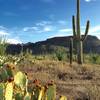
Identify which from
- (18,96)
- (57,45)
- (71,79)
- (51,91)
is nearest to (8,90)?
(18,96)

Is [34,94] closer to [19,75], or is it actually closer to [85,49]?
[19,75]

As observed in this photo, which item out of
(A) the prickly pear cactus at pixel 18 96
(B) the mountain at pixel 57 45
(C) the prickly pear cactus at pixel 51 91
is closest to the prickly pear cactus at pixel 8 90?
(A) the prickly pear cactus at pixel 18 96

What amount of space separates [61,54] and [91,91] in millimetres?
18598

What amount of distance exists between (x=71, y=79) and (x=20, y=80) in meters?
10.4

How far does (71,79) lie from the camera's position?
51.0 feet

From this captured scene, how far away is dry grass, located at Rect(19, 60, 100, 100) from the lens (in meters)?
10.9

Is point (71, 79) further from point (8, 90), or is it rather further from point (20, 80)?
point (8, 90)

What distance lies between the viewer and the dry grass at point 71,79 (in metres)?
10.9

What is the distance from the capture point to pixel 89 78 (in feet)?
52.4

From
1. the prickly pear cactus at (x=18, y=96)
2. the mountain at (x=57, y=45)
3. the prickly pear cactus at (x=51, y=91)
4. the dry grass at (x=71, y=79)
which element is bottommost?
the dry grass at (x=71, y=79)

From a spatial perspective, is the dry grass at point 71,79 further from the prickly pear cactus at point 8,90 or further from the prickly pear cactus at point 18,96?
the prickly pear cactus at point 8,90

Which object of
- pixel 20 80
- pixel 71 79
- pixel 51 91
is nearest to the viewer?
pixel 51 91

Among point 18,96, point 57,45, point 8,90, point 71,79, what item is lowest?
point 71,79

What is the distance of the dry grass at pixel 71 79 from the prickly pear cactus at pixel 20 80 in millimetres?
5134
